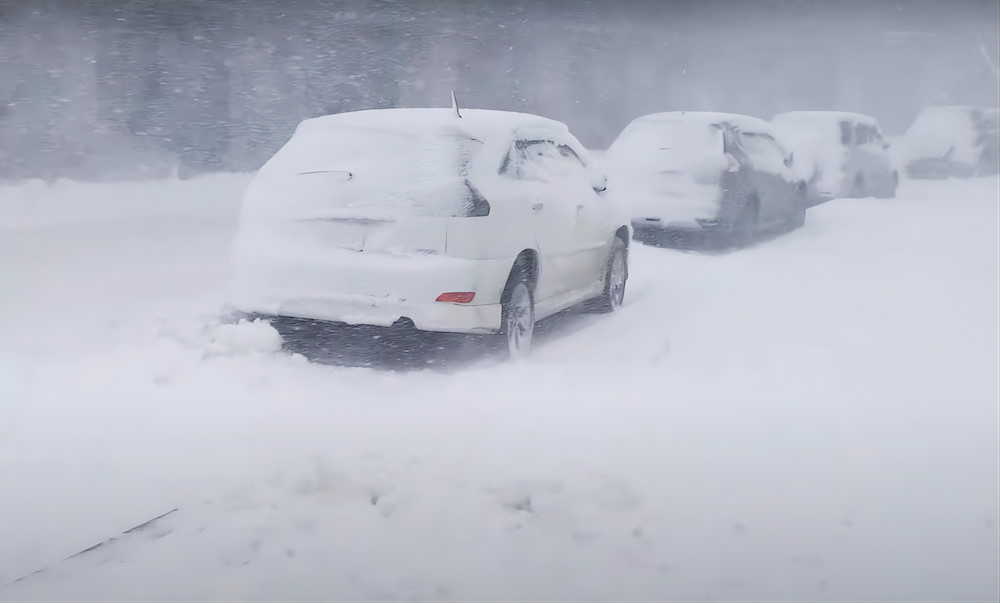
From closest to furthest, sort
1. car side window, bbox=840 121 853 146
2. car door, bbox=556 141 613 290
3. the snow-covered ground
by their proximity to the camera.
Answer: the snow-covered ground → car door, bbox=556 141 613 290 → car side window, bbox=840 121 853 146

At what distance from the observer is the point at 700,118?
3256 millimetres

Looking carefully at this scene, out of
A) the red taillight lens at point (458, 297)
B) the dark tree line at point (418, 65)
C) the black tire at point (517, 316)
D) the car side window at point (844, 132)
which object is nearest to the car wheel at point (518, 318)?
the black tire at point (517, 316)

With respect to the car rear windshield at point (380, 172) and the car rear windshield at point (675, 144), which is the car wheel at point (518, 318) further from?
the car rear windshield at point (675, 144)

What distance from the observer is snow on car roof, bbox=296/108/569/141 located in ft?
9.48

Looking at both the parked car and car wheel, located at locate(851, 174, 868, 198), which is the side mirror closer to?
the parked car

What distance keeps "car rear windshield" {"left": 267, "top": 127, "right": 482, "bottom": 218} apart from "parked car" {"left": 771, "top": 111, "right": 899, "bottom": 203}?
135 centimetres

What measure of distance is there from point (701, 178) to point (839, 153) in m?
0.56

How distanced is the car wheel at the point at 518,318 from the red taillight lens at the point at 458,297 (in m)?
0.16

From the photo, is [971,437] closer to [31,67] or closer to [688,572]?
[688,572]

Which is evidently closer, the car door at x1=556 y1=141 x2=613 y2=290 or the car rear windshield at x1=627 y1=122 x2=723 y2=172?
the car door at x1=556 y1=141 x2=613 y2=290

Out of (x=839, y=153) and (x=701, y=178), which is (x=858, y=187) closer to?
(x=839, y=153)

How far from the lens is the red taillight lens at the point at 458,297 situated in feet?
9.12

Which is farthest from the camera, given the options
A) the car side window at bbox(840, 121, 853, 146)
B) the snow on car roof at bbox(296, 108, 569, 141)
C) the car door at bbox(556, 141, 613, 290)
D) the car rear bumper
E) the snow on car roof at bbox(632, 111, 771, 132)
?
the car side window at bbox(840, 121, 853, 146)

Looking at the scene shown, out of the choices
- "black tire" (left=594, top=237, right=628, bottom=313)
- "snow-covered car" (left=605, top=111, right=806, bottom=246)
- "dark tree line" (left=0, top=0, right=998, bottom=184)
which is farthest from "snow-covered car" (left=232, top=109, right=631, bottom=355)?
"snow-covered car" (left=605, top=111, right=806, bottom=246)
